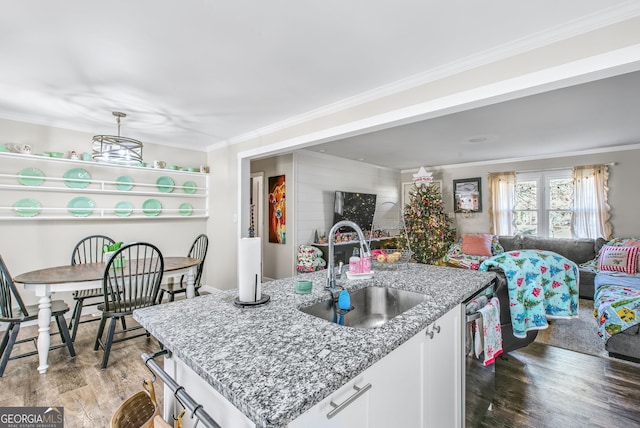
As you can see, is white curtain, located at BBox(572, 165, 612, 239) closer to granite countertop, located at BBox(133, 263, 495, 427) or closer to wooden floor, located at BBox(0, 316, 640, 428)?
wooden floor, located at BBox(0, 316, 640, 428)

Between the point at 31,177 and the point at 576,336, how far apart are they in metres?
6.35

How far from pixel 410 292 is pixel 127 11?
231 cm

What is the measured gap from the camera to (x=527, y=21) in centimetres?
179

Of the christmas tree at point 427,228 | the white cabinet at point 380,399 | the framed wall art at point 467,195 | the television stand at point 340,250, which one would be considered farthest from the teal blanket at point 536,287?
the framed wall art at point 467,195

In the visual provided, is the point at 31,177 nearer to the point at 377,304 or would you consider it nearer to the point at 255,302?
the point at 255,302

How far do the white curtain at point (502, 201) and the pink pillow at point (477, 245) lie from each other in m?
0.50

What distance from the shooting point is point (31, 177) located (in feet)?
11.3

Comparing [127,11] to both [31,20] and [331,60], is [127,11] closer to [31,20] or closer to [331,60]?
[31,20]

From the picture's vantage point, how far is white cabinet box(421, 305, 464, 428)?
4.24 ft

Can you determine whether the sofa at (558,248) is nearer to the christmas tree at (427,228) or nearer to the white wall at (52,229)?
the christmas tree at (427,228)

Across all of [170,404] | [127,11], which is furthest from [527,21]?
[170,404]

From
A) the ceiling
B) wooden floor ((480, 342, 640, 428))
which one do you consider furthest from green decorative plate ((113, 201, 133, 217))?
wooden floor ((480, 342, 640, 428))

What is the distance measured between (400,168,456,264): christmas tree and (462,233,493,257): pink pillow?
0.52m

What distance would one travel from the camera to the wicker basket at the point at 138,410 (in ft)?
3.08
